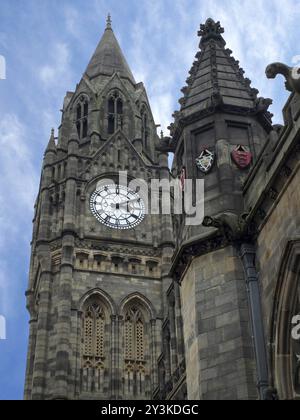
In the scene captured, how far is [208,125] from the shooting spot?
1555 cm

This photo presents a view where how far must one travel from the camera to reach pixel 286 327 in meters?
11.6

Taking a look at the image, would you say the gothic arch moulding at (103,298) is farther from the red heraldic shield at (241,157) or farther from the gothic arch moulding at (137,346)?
the red heraldic shield at (241,157)

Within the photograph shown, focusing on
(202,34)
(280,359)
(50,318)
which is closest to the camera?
(280,359)

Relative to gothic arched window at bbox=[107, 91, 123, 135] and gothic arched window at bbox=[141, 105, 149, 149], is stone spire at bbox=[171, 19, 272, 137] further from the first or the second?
gothic arched window at bbox=[141, 105, 149, 149]

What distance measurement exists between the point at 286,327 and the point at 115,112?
41.5 meters

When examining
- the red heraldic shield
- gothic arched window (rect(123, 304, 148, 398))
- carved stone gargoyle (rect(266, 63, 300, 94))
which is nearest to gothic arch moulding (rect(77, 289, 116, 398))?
A: gothic arched window (rect(123, 304, 148, 398))

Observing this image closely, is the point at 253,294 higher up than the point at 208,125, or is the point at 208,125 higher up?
the point at 208,125

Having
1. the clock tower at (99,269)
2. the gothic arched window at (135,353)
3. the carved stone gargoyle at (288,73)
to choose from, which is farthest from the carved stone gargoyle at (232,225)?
the gothic arched window at (135,353)

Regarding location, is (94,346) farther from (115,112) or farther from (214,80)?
(214,80)

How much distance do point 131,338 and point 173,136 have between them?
2526cm

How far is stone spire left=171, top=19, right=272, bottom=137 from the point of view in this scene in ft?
51.3

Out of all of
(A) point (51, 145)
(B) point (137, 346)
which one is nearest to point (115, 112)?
(A) point (51, 145)
